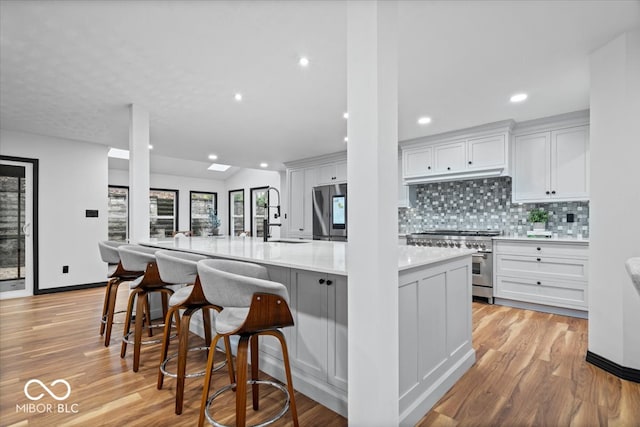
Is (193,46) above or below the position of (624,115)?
above

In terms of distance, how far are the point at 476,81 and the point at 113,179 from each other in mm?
7829

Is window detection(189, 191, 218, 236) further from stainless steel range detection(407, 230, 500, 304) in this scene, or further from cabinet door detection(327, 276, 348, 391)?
cabinet door detection(327, 276, 348, 391)

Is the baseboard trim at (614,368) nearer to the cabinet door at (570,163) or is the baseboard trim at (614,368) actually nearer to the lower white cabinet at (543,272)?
the lower white cabinet at (543,272)

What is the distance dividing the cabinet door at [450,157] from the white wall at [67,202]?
5218 mm

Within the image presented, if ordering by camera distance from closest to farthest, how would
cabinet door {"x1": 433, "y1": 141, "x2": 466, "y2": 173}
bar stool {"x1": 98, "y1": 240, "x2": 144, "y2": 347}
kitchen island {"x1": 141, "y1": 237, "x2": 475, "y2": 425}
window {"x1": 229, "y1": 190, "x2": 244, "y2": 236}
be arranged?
kitchen island {"x1": 141, "y1": 237, "x2": 475, "y2": 425}, bar stool {"x1": 98, "y1": 240, "x2": 144, "y2": 347}, cabinet door {"x1": 433, "y1": 141, "x2": 466, "y2": 173}, window {"x1": 229, "y1": 190, "x2": 244, "y2": 236}

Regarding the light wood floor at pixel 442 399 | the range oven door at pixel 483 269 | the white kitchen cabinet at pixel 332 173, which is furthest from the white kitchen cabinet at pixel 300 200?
the light wood floor at pixel 442 399

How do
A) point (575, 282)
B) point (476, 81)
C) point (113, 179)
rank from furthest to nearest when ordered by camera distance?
point (113, 179)
point (575, 282)
point (476, 81)

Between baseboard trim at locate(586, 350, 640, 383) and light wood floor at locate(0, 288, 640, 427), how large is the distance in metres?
0.05

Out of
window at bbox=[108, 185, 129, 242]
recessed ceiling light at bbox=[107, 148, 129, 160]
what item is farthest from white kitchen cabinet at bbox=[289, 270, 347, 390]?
window at bbox=[108, 185, 129, 242]

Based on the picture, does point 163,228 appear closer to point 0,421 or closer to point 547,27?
point 0,421

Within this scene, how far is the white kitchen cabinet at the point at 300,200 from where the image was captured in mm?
6516

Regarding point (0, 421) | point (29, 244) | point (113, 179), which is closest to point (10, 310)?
point (29, 244)

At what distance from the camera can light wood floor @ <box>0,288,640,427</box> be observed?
5.66 feet

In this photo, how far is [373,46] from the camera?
124 cm
